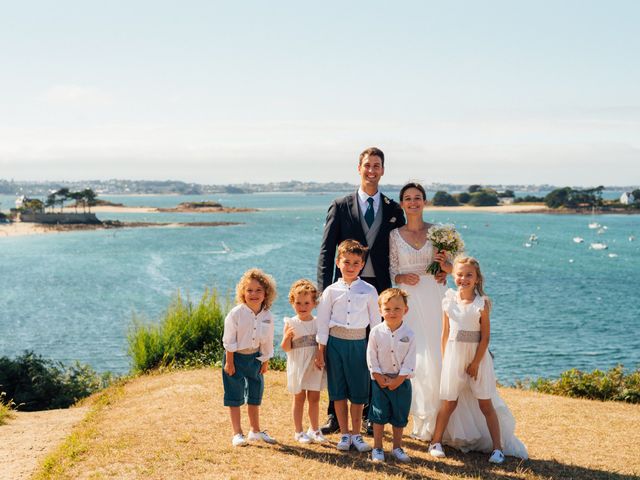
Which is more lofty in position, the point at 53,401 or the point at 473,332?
the point at 473,332

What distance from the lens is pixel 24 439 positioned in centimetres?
776

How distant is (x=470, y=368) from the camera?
6.25m

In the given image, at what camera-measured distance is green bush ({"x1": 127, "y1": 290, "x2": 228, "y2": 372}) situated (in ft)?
42.1

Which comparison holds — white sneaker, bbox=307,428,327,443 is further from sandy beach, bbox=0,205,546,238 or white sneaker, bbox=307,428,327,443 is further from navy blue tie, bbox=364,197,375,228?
sandy beach, bbox=0,205,546,238

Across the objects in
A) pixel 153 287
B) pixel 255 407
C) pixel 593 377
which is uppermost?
pixel 255 407

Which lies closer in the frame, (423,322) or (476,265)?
(476,265)

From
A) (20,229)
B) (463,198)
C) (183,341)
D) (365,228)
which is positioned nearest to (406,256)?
(365,228)

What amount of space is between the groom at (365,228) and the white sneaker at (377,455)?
5.32 feet

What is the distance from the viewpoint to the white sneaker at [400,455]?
6.11 meters

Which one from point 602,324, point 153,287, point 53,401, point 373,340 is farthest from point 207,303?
point 153,287

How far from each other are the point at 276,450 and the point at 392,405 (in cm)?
127

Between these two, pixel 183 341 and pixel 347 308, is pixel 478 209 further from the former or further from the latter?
pixel 347 308

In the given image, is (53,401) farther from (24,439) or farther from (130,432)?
(130,432)

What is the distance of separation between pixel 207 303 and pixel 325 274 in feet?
25.5
